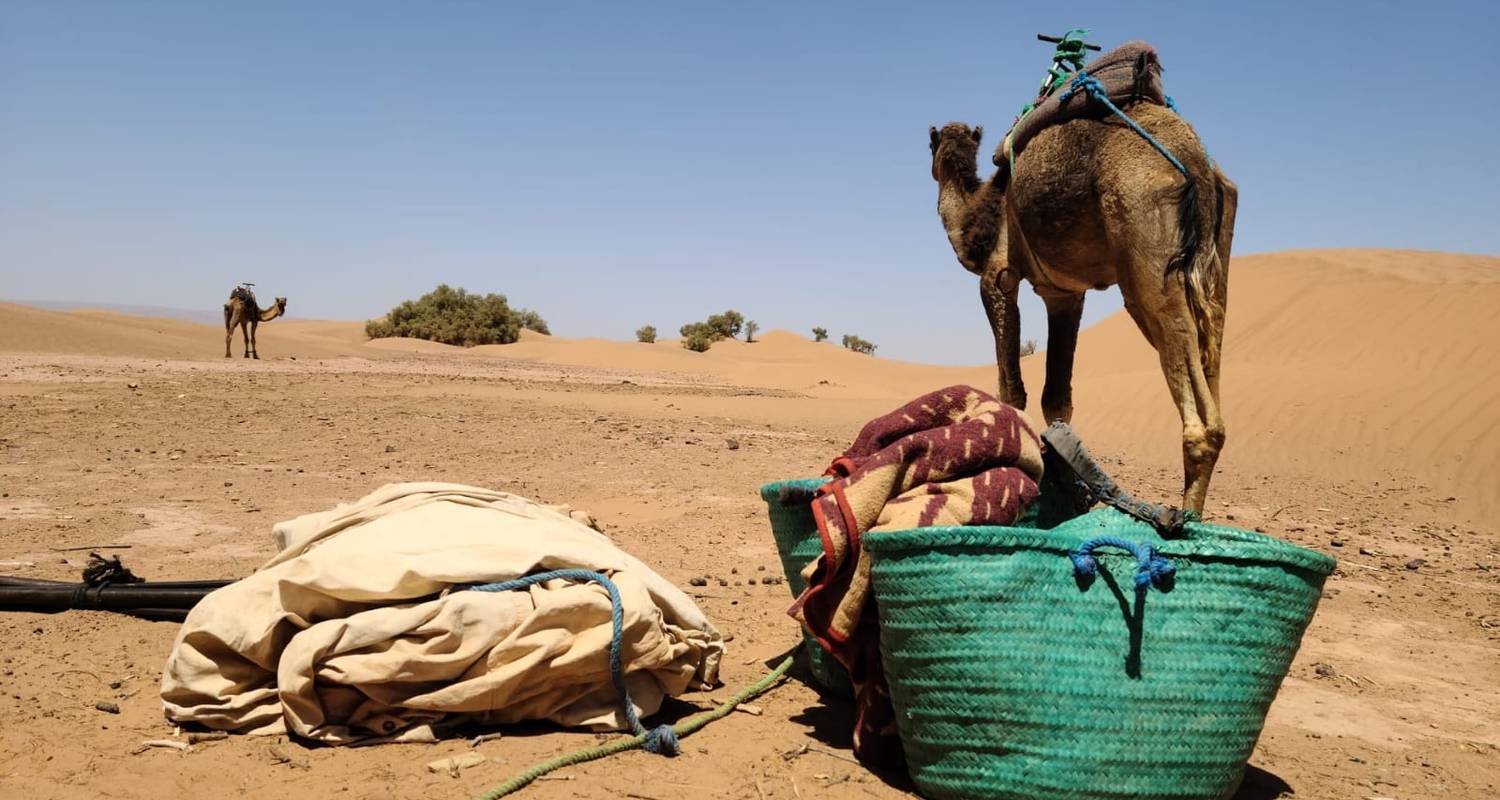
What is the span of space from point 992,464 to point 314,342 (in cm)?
3137

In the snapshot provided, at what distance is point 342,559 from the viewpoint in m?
3.39

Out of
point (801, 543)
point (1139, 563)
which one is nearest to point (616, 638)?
point (801, 543)

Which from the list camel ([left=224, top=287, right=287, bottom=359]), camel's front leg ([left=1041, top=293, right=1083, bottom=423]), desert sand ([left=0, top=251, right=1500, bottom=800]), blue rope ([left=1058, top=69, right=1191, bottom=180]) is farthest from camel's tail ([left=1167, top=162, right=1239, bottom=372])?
camel ([left=224, top=287, right=287, bottom=359])

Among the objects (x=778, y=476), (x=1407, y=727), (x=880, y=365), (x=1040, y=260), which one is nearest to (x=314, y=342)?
(x=880, y=365)

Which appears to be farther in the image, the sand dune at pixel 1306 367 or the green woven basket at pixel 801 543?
the sand dune at pixel 1306 367

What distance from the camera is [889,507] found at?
126 inches

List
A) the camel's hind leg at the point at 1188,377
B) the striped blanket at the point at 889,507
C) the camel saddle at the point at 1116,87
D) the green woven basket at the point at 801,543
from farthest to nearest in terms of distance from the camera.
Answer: the camel saddle at the point at 1116,87
the camel's hind leg at the point at 1188,377
the green woven basket at the point at 801,543
the striped blanket at the point at 889,507

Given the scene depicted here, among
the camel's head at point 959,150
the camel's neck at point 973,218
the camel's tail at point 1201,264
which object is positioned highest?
the camel's head at point 959,150

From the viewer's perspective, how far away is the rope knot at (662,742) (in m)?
3.34

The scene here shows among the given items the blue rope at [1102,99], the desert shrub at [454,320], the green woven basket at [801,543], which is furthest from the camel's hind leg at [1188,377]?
the desert shrub at [454,320]

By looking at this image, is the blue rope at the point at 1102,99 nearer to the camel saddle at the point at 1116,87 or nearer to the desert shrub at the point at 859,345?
the camel saddle at the point at 1116,87

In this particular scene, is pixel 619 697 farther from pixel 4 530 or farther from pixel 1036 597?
pixel 4 530

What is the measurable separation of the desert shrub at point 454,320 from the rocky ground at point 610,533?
25770mm

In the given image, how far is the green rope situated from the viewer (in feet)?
9.89
